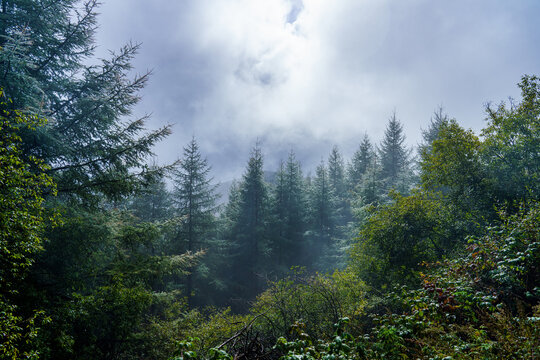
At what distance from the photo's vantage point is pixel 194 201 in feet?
70.1

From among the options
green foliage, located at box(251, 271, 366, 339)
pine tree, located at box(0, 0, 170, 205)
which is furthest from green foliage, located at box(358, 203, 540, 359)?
pine tree, located at box(0, 0, 170, 205)

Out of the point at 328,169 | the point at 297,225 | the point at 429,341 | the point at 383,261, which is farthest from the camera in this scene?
the point at 328,169

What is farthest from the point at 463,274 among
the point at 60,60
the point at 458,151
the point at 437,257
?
the point at 60,60

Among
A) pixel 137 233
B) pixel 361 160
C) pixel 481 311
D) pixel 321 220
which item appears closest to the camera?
pixel 481 311

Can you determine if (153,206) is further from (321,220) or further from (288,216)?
(321,220)

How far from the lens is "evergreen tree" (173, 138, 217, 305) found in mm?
20703

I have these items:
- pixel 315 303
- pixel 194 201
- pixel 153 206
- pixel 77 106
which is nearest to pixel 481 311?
pixel 315 303

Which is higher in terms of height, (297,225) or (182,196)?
(182,196)

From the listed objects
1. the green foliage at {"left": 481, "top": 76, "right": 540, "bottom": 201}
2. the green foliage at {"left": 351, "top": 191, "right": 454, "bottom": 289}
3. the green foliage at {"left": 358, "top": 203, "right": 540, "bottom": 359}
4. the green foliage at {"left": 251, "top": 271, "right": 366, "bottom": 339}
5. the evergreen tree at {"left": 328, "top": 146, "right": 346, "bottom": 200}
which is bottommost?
the green foliage at {"left": 251, "top": 271, "right": 366, "bottom": 339}

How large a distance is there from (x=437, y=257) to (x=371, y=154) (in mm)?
23318

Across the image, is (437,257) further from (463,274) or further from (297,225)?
(297,225)

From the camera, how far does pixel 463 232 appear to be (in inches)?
407

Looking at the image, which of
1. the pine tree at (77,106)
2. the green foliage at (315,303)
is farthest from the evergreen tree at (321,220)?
the pine tree at (77,106)

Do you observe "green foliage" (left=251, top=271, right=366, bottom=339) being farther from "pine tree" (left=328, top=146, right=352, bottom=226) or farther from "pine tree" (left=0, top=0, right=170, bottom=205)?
"pine tree" (left=328, top=146, right=352, bottom=226)
